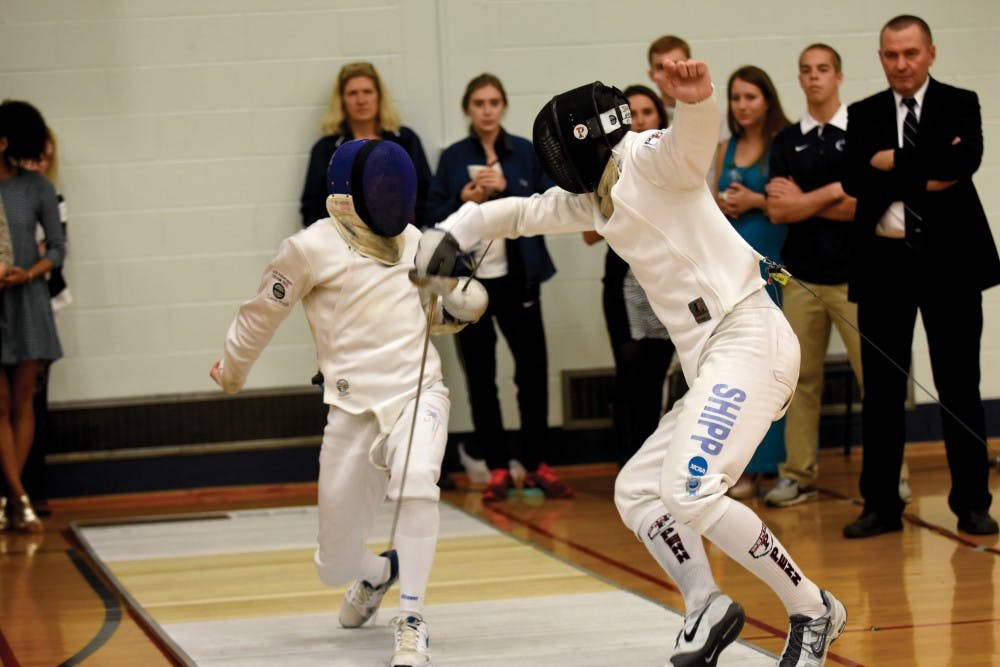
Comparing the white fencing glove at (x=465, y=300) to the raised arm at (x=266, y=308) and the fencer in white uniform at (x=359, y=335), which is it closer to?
the fencer in white uniform at (x=359, y=335)

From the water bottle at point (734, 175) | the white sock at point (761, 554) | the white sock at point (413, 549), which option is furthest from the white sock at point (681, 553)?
the water bottle at point (734, 175)

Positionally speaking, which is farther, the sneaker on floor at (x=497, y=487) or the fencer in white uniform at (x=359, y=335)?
the sneaker on floor at (x=497, y=487)

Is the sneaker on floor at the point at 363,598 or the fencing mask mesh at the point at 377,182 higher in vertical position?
the fencing mask mesh at the point at 377,182

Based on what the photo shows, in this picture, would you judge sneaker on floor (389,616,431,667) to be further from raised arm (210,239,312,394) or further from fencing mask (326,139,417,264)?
fencing mask (326,139,417,264)

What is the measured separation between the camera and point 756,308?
291 cm

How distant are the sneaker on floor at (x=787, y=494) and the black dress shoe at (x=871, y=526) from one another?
1.85 feet

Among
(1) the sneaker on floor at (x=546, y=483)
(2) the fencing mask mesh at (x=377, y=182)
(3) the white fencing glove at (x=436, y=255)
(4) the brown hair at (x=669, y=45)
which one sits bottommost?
(1) the sneaker on floor at (x=546, y=483)

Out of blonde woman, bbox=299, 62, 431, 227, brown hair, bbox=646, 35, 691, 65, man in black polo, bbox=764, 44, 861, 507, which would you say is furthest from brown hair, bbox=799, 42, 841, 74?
blonde woman, bbox=299, 62, 431, 227

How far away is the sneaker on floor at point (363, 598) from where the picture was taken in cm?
355

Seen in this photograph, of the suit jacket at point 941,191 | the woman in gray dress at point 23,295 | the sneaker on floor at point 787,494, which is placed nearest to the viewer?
the suit jacket at point 941,191

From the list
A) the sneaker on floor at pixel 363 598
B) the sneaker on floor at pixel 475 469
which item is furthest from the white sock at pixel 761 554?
the sneaker on floor at pixel 475 469

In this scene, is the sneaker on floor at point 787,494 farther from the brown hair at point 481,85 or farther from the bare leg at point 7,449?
the bare leg at point 7,449

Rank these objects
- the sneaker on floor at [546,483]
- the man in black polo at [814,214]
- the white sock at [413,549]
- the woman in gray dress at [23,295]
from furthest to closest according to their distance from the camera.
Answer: the sneaker on floor at [546,483] < the woman in gray dress at [23,295] < the man in black polo at [814,214] < the white sock at [413,549]

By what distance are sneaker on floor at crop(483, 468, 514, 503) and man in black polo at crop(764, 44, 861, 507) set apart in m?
1.10
